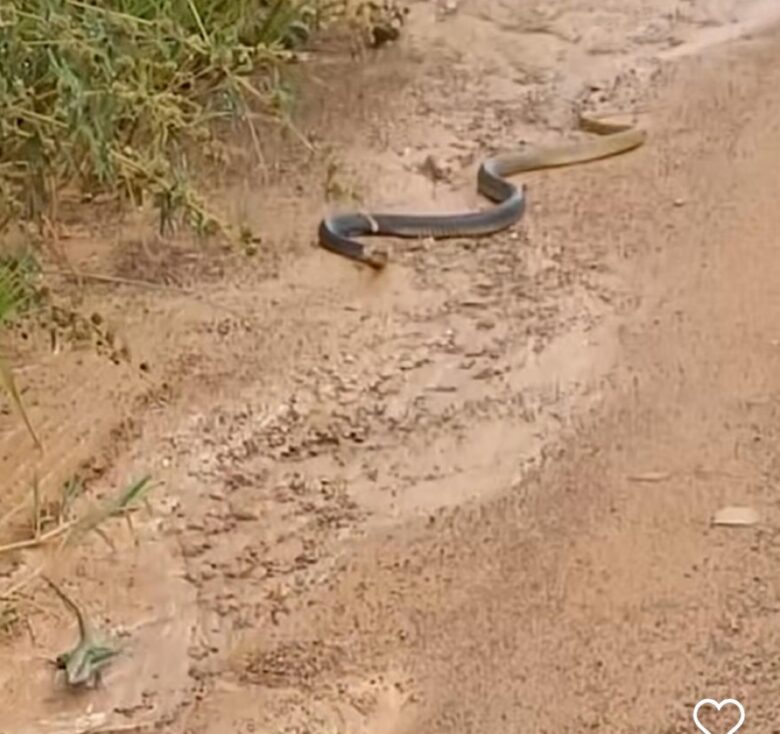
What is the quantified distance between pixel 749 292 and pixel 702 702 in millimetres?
1454

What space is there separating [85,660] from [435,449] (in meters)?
0.85

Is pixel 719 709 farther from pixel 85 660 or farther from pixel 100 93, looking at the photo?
pixel 100 93

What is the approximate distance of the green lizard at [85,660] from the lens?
9.71ft

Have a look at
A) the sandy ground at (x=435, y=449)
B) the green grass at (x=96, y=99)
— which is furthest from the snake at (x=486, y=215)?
the green grass at (x=96, y=99)

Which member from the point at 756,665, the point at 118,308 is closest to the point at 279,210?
the point at 118,308

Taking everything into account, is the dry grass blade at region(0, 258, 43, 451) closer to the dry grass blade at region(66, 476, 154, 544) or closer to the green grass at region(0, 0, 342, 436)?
the green grass at region(0, 0, 342, 436)

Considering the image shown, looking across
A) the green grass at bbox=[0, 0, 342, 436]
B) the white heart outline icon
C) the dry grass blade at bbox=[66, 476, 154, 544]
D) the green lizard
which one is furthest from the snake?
the white heart outline icon

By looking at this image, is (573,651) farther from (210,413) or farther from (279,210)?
(279,210)

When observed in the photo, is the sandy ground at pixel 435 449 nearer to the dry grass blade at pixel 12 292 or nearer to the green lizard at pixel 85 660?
the green lizard at pixel 85 660

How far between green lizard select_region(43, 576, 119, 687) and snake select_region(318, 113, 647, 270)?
1.49 m

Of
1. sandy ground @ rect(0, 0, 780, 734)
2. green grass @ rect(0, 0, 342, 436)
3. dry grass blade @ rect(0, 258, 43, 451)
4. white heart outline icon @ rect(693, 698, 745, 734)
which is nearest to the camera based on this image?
white heart outline icon @ rect(693, 698, 745, 734)

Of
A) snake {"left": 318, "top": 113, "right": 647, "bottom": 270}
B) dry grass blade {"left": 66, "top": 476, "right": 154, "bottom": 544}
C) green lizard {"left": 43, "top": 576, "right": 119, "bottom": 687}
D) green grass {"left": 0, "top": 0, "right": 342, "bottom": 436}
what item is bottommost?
green lizard {"left": 43, "top": 576, "right": 119, "bottom": 687}

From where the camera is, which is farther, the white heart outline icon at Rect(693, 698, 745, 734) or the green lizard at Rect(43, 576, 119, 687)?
the green lizard at Rect(43, 576, 119, 687)

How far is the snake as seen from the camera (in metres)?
4.43
